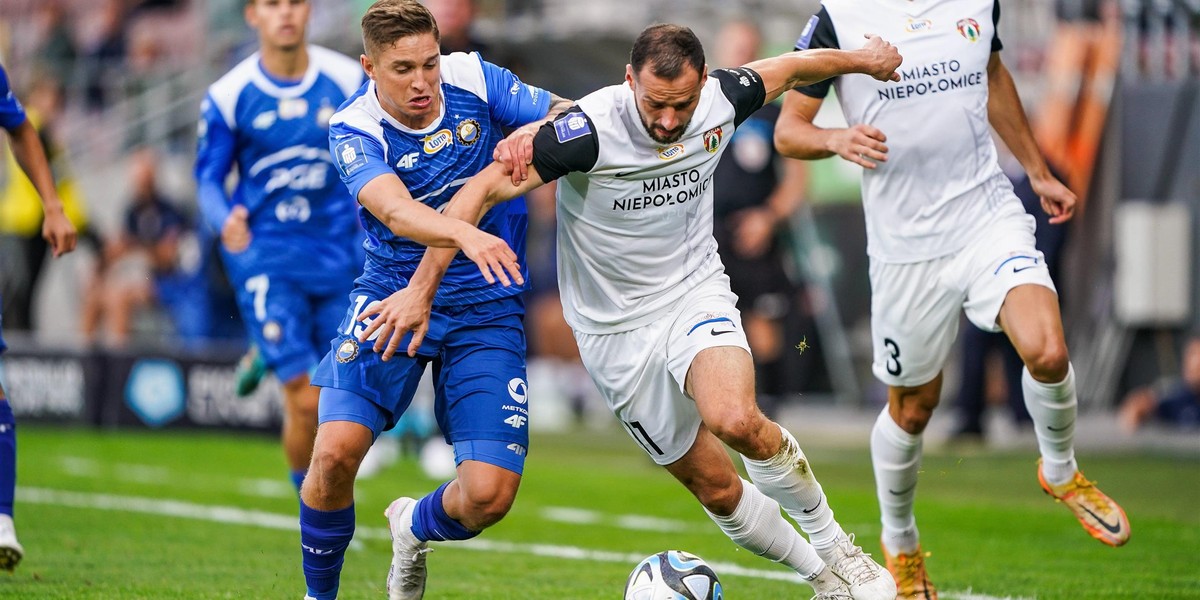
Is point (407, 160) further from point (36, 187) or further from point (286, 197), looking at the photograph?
point (286, 197)

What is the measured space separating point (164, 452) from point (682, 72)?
9.75 metres

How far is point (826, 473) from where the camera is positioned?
39.9 feet

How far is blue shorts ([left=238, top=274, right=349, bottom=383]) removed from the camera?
8.58 m

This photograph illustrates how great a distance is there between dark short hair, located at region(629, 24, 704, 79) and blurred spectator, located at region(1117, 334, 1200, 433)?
8710mm

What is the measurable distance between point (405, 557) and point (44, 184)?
9.51 feet

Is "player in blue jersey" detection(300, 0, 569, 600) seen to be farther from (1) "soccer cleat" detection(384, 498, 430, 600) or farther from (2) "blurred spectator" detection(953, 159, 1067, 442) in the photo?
(2) "blurred spectator" detection(953, 159, 1067, 442)

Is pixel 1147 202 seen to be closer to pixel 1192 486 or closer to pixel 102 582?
pixel 1192 486

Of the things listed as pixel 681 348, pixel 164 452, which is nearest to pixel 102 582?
pixel 681 348

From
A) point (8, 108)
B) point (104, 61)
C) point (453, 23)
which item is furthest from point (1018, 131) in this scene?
point (104, 61)

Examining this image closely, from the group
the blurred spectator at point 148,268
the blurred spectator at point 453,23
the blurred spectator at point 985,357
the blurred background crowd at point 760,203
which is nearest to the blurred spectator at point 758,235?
the blurred background crowd at point 760,203

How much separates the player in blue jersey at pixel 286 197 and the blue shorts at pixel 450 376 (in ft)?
8.04

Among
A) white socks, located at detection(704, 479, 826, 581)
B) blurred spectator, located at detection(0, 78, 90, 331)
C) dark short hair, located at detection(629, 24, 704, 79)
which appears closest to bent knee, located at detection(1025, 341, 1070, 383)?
white socks, located at detection(704, 479, 826, 581)

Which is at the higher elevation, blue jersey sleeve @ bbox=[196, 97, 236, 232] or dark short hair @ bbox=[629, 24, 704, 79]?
dark short hair @ bbox=[629, 24, 704, 79]

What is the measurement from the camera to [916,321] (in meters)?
7.09
